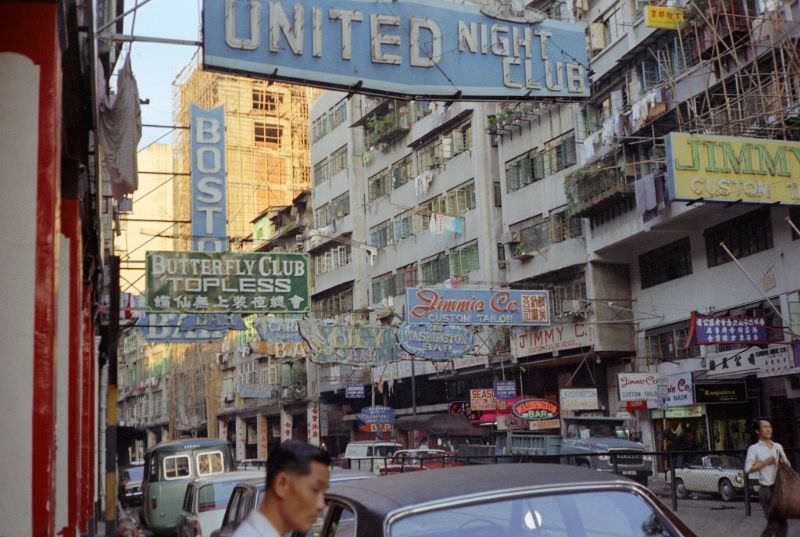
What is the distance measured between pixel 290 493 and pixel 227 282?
54.5ft

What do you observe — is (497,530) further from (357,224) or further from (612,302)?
(357,224)

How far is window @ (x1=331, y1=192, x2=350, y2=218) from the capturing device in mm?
53781

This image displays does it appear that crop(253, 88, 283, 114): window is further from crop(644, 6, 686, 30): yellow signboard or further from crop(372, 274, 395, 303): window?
crop(644, 6, 686, 30): yellow signboard

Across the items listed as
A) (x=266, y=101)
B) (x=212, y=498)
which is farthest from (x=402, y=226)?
(x=212, y=498)

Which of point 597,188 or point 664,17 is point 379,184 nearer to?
point 597,188

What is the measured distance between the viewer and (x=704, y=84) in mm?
27625

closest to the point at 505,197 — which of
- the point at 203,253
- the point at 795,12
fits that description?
the point at 795,12

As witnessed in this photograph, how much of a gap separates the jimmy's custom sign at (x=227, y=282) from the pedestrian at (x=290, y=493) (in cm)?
1592

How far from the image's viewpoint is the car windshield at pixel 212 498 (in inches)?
495

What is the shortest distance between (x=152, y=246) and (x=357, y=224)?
77.7 feet

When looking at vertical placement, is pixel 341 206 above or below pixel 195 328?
above

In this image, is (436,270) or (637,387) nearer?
(637,387)

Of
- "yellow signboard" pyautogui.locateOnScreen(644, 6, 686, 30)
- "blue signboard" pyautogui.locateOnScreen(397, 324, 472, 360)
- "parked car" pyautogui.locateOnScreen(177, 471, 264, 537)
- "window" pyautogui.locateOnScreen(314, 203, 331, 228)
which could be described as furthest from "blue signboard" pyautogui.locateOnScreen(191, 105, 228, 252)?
"window" pyautogui.locateOnScreen(314, 203, 331, 228)

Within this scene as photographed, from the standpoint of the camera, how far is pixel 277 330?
32.6m
